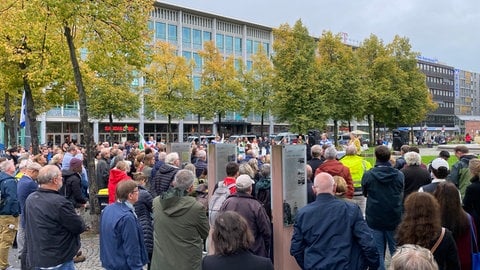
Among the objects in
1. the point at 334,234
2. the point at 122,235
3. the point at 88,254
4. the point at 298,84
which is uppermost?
the point at 298,84

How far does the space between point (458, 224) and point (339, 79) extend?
43.7 meters

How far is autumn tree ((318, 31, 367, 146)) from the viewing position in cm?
4647

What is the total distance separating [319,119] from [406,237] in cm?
4149

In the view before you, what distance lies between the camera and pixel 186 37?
71312 millimetres

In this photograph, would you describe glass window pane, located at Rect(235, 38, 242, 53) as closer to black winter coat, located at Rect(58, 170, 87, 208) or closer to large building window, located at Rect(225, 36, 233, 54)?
large building window, located at Rect(225, 36, 233, 54)

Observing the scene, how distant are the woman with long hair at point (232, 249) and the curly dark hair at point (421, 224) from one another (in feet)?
4.55

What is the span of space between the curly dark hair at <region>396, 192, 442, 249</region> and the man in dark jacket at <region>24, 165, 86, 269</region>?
3.74m

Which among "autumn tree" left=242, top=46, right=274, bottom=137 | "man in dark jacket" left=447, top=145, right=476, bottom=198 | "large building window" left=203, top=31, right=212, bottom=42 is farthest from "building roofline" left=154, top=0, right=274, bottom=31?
"man in dark jacket" left=447, top=145, right=476, bottom=198

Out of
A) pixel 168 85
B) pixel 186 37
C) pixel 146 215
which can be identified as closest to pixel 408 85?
pixel 168 85

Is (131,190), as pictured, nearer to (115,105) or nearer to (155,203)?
(155,203)

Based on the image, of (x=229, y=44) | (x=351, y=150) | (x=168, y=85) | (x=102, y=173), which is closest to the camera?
(x=351, y=150)

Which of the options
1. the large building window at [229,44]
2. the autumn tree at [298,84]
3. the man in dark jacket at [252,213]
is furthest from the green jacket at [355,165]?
the large building window at [229,44]

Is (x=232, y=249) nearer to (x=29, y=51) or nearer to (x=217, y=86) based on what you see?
(x=29, y=51)

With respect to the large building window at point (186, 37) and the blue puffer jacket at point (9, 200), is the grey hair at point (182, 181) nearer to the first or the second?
the blue puffer jacket at point (9, 200)
